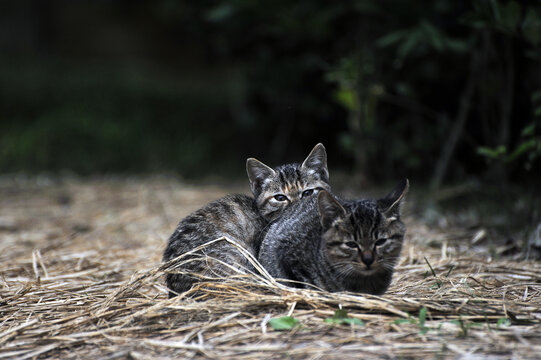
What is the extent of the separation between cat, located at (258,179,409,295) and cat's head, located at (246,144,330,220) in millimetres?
663

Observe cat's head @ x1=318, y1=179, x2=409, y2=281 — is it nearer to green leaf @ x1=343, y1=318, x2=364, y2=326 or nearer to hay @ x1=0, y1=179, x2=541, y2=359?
hay @ x1=0, y1=179, x2=541, y2=359

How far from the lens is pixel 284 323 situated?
260cm

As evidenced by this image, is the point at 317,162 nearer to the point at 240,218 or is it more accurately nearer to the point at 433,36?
the point at 240,218

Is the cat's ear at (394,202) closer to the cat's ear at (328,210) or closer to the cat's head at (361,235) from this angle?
the cat's head at (361,235)

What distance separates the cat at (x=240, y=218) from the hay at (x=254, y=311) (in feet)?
0.34

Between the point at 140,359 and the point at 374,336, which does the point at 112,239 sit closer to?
the point at 140,359

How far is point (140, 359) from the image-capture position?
2.37 metres

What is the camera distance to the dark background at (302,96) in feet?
19.1

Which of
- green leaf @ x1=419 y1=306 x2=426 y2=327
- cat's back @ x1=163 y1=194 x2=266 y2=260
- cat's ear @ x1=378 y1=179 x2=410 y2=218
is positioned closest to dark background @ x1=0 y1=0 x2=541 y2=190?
cat's ear @ x1=378 y1=179 x2=410 y2=218

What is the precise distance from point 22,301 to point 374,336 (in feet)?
6.87

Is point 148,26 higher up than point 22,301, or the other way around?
point 148,26

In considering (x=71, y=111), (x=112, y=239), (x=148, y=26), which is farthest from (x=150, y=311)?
(x=148, y=26)

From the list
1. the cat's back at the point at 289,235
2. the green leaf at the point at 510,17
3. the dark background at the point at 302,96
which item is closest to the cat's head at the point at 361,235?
the cat's back at the point at 289,235

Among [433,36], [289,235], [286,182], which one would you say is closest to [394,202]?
[289,235]
